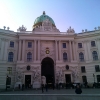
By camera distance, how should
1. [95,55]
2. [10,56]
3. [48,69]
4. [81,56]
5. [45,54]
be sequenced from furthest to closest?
1. [48,69]
2. [81,56]
3. [45,54]
4. [95,55]
5. [10,56]

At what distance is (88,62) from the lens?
130ft

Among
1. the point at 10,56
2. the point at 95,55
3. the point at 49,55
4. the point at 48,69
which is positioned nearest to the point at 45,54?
the point at 49,55

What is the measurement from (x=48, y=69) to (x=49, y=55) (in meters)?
6.75

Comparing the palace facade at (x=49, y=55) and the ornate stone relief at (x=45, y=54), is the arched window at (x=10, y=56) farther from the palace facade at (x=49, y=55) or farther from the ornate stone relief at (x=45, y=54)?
the ornate stone relief at (x=45, y=54)

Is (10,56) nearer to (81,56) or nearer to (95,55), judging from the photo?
(81,56)

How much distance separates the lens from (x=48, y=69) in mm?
43906

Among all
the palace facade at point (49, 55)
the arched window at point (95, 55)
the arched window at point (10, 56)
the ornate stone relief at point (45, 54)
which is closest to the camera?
the palace facade at point (49, 55)

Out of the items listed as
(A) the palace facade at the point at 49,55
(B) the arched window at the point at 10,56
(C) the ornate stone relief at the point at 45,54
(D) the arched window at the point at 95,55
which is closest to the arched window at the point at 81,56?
(A) the palace facade at the point at 49,55

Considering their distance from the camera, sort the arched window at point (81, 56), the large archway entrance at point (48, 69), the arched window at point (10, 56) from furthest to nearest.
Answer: the large archway entrance at point (48, 69) → the arched window at point (81, 56) → the arched window at point (10, 56)

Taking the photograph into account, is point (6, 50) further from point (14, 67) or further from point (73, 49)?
point (73, 49)

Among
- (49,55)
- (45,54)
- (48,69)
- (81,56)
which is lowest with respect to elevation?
(48,69)

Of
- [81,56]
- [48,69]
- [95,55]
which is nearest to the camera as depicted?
[95,55]

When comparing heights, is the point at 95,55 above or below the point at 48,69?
above

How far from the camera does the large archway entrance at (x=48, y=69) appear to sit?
42.7 m
